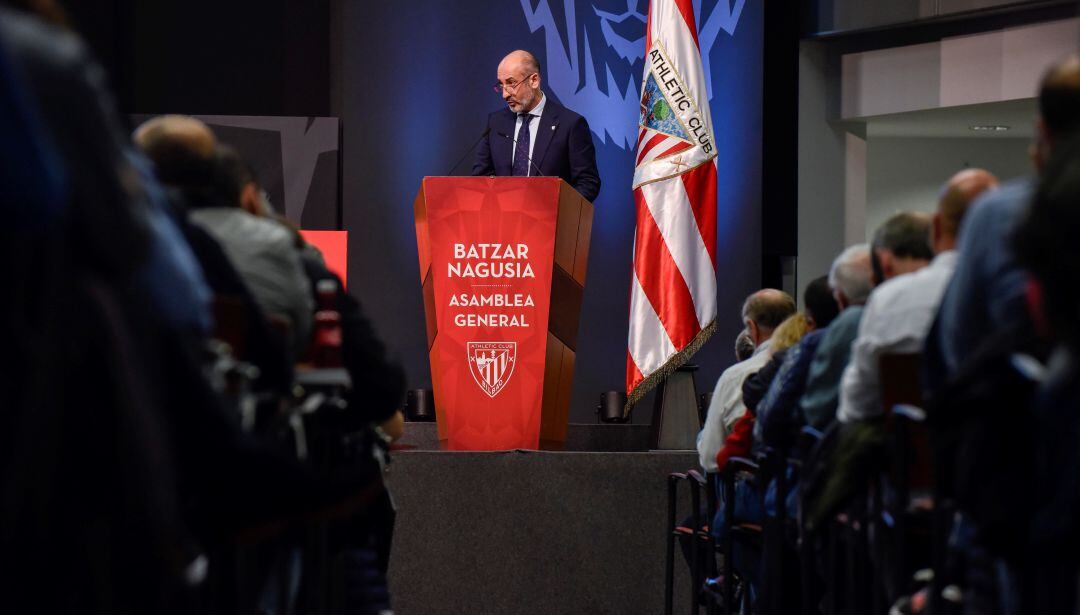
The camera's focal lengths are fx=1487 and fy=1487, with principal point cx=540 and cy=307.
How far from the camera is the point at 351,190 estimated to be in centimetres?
778

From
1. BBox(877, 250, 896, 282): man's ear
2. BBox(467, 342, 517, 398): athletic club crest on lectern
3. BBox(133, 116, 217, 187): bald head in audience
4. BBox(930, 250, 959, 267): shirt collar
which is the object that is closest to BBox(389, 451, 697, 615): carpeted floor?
BBox(467, 342, 517, 398): athletic club crest on lectern

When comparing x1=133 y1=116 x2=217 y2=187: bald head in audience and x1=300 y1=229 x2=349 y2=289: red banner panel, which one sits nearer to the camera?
x1=133 y1=116 x2=217 y2=187: bald head in audience

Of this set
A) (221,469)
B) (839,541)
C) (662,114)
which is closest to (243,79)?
(662,114)

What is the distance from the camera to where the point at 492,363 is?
5.59 metres

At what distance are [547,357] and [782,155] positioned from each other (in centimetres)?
297

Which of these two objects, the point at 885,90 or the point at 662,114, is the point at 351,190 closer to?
the point at 662,114

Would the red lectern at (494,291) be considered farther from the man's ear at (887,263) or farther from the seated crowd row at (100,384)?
the seated crowd row at (100,384)

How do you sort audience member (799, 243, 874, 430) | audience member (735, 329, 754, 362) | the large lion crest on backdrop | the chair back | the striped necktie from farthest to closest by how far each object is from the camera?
the large lion crest on backdrop, the striped necktie, audience member (735, 329, 754, 362), audience member (799, 243, 874, 430), the chair back

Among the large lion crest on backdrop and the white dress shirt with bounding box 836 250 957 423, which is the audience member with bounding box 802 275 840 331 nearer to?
the white dress shirt with bounding box 836 250 957 423

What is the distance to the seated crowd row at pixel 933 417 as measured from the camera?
6.77ft

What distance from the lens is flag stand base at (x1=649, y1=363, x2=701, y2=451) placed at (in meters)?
6.25

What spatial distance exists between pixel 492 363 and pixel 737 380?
1.25 metres

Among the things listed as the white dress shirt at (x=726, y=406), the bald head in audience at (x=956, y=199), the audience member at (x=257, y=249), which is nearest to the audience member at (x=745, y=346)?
the white dress shirt at (x=726, y=406)

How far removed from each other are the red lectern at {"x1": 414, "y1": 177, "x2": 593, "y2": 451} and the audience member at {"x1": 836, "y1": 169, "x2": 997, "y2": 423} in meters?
2.60
